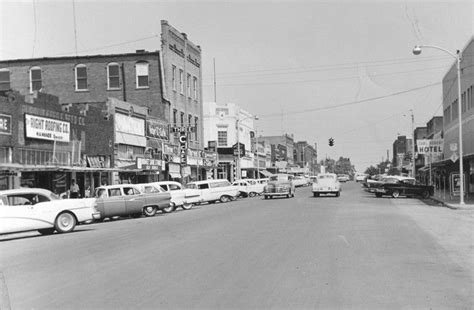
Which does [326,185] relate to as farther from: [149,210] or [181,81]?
[149,210]

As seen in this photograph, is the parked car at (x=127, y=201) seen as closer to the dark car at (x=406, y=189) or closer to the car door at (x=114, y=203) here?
the car door at (x=114, y=203)

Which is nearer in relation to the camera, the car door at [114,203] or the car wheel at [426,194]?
the car door at [114,203]

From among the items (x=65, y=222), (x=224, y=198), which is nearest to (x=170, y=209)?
(x=224, y=198)

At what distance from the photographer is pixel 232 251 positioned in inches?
494

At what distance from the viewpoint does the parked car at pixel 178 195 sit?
31.3 meters

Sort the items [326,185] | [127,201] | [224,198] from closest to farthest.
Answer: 1. [127,201]
2. [224,198]
3. [326,185]

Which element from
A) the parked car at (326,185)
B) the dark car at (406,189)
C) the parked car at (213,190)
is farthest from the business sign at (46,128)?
the dark car at (406,189)

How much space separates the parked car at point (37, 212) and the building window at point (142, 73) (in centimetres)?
2678

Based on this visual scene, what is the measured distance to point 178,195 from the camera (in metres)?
32.5

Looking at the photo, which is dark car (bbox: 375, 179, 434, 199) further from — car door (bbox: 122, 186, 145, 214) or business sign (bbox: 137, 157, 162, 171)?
car door (bbox: 122, 186, 145, 214)

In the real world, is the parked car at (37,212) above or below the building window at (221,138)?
below

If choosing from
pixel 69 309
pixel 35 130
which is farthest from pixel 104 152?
pixel 69 309

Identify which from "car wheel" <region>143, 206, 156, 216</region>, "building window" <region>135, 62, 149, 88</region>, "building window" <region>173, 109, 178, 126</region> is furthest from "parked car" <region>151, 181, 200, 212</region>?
"building window" <region>173, 109, 178, 126</region>

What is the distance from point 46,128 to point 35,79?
62.3ft
